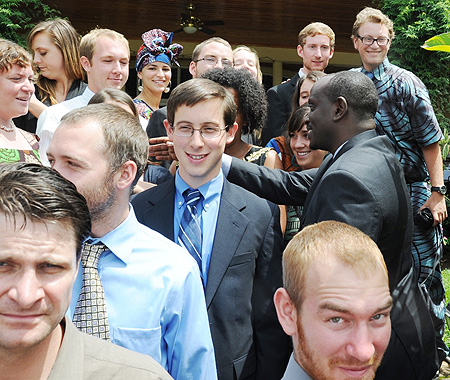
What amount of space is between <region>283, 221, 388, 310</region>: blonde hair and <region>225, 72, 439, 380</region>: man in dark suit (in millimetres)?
473

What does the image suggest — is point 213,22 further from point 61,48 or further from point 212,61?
point 61,48

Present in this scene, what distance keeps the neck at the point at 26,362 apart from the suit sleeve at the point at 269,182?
6.15 feet

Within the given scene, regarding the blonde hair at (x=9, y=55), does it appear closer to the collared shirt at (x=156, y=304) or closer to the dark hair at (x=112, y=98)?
the dark hair at (x=112, y=98)

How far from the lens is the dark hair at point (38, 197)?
1.49 metres

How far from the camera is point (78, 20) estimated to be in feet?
38.8

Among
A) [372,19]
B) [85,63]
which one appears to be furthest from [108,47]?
[372,19]

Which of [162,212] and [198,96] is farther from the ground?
[198,96]

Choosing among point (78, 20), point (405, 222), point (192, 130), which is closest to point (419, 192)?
point (405, 222)

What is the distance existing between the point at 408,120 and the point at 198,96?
2094 millimetres

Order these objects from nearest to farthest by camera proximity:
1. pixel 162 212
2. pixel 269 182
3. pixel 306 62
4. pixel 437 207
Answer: pixel 162 212 → pixel 269 182 → pixel 437 207 → pixel 306 62

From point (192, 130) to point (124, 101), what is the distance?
0.98 metres

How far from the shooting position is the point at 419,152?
4.49 m

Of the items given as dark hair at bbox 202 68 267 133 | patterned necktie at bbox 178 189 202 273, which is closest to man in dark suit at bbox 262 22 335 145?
dark hair at bbox 202 68 267 133

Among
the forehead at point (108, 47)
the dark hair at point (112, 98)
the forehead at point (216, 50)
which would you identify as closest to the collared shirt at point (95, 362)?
the dark hair at point (112, 98)
